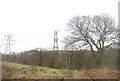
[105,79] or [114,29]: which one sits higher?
[114,29]

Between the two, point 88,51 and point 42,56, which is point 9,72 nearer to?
point 42,56

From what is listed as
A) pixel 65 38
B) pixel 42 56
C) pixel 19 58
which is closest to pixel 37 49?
pixel 42 56

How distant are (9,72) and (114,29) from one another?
11838 mm

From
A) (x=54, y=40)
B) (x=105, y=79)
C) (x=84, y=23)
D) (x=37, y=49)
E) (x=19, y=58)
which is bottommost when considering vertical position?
(x=105, y=79)

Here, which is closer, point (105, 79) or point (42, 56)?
point (105, 79)

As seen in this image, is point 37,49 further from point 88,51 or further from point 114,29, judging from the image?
point 114,29

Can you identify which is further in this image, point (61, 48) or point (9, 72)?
point (61, 48)

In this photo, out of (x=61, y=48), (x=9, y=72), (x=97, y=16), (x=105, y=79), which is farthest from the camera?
(x=97, y=16)

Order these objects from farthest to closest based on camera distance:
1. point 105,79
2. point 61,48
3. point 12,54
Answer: point 61,48 < point 12,54 < point 105,79

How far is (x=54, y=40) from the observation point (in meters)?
12.7

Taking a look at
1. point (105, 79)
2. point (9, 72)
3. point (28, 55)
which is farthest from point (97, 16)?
point (9, 72)

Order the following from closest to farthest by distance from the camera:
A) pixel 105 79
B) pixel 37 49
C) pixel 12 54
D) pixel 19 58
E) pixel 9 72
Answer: pixel 9 72 < pixel 105 79 < pixel 12 54 < pixel 19 58 < pixel 37 49

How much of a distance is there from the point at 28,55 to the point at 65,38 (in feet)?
17.8

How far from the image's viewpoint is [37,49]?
10.8 metres
